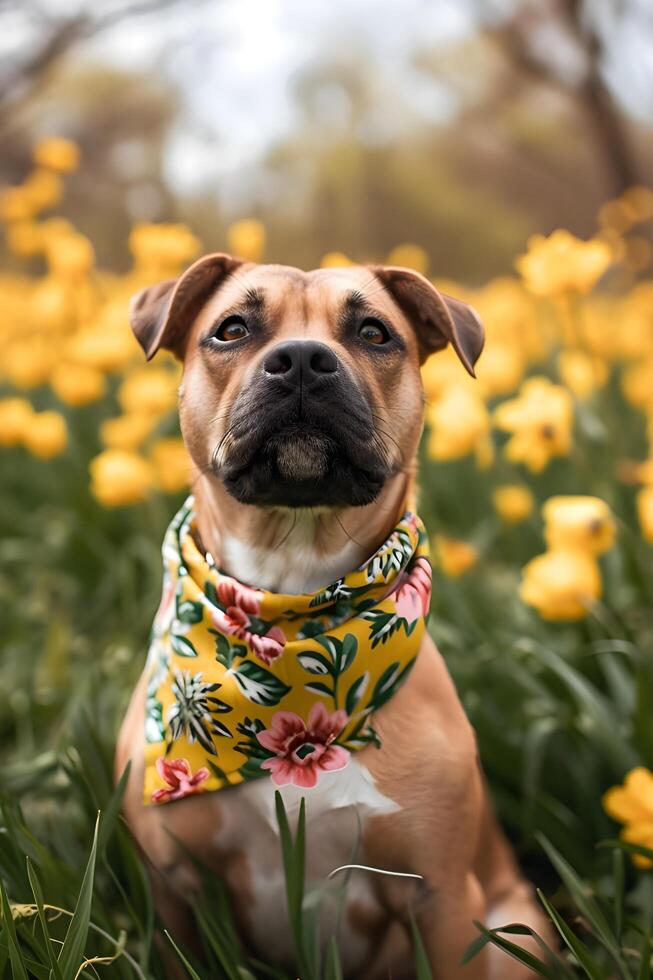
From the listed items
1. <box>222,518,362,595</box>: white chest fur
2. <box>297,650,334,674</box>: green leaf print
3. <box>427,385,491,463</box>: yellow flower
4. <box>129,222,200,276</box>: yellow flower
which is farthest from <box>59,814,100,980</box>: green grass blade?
<box>129,222,200,276</box>: yellow flower

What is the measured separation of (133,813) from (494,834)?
901 millimetres

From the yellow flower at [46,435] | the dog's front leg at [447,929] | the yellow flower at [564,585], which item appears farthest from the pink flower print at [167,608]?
the yellow flower at [46,435]

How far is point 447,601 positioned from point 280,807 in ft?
4.99

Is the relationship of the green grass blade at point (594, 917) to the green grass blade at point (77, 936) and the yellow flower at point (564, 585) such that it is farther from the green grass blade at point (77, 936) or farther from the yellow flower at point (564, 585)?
the green grass blade at point (77, 936)

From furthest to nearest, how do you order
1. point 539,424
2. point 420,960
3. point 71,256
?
point 71,256
point 539,424
point 420,960

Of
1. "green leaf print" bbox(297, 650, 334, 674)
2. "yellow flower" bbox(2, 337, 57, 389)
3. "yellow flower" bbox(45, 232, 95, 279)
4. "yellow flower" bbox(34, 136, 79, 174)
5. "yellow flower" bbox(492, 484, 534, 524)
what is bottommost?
"yellow flower" bbox(492, 484, 534, 524)

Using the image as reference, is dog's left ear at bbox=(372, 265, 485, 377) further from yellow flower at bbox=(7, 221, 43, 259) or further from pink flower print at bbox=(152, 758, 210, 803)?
yellow flower at bbox=(7, 221, 43, 259)

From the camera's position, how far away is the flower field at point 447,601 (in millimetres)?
2100

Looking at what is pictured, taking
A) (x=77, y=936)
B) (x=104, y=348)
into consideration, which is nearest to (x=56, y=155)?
(x=104, y=348)

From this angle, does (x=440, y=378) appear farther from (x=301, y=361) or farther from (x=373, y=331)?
(x=301, y=361)

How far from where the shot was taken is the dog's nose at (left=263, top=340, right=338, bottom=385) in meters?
1.86

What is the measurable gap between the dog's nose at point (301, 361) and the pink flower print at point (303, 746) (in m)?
0.70

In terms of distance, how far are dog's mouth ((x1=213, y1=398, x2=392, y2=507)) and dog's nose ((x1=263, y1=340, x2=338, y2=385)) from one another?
0.25 ft

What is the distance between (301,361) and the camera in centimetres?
185
